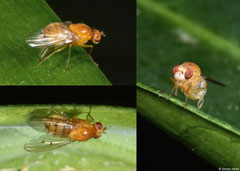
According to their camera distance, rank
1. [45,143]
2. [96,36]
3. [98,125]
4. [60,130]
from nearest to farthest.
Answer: [98,125], [45,143], [60,130], [96,36]

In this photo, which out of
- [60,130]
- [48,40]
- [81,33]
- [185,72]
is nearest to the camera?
[60,130]

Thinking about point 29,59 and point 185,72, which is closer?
point 29,59

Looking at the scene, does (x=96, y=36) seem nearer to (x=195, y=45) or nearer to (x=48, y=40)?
(x=48, y=40)

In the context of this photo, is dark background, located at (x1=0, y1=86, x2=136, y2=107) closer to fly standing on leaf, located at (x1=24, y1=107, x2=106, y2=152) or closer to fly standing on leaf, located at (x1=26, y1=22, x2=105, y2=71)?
fly standing on leaf, located at (x1=24, y1=107, x2=106, y2=152)

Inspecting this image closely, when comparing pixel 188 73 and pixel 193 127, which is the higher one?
pixel 188 73

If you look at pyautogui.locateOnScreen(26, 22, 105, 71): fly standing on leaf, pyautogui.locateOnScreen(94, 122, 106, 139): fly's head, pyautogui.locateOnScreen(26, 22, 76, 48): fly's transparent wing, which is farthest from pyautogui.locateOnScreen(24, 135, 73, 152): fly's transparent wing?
pyautogui.locateOnScreen(26, 22, 76, 48): fly's transparent wing

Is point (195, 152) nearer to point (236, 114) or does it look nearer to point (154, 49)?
point (236, 114)

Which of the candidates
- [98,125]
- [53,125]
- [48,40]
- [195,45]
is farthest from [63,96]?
[195,45]
